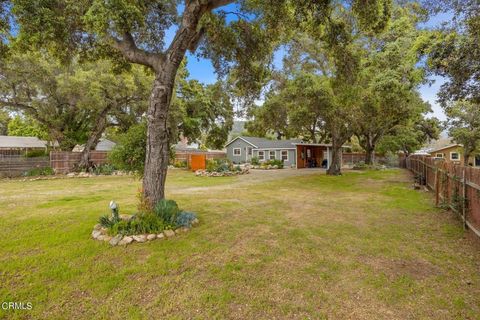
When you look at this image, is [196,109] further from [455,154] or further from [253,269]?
[455,154]

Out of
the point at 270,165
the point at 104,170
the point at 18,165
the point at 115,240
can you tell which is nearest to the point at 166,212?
the point at 115,240

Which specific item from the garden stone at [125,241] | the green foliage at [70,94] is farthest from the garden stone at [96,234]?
the green foliage at [70,94]

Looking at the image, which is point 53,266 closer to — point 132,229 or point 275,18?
point 132,229

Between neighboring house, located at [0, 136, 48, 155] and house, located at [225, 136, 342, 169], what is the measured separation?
1945cm

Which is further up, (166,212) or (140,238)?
(166,212)

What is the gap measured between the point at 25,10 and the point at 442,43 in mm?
8790

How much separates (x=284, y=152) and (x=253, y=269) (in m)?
25.6

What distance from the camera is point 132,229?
191 inches

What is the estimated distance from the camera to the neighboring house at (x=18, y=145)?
80.2ft

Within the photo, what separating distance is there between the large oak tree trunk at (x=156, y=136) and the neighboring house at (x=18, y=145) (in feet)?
82.9

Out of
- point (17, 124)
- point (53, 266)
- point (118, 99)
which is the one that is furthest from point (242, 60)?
point (17, 124)

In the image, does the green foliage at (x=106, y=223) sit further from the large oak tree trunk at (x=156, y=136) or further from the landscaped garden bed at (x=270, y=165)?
the landscaped garden bed at (x=270, y=165)

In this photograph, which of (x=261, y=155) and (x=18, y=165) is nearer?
(x=18, y=165)

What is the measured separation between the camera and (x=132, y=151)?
5863mm
